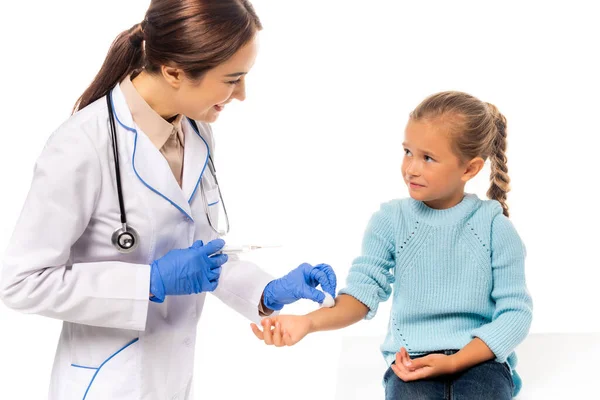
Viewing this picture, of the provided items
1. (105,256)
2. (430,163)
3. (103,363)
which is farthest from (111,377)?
(430,163)

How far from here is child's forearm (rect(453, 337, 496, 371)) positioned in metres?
2.07

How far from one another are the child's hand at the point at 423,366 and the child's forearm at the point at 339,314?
0.49 ft

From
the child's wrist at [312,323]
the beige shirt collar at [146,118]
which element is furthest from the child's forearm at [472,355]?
the beige shirt collar at [146,118]

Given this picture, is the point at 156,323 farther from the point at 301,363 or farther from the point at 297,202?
the point at 297,202

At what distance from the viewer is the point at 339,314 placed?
2.14 metres

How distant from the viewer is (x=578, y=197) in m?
3.58

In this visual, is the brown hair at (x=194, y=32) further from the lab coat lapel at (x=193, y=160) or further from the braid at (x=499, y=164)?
the braid at (x=499, y=164)

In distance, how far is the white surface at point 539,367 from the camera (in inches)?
93.7

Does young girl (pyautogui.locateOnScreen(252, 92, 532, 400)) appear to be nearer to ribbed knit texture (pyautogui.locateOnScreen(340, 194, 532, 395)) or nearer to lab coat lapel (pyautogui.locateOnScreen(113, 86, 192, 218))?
ribbed knit texture (pyautogui.locateOnScreen(340, 194, 532, 395))

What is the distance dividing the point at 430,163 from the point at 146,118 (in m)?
0.71

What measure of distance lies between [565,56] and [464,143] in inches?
67.3

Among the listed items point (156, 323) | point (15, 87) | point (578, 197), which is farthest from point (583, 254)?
point (15, 87)

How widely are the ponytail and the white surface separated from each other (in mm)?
1066

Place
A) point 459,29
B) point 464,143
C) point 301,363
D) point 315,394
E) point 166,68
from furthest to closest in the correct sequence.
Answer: point 459,29, point 301,363, point 315,394, point 464,143, point 166,68
